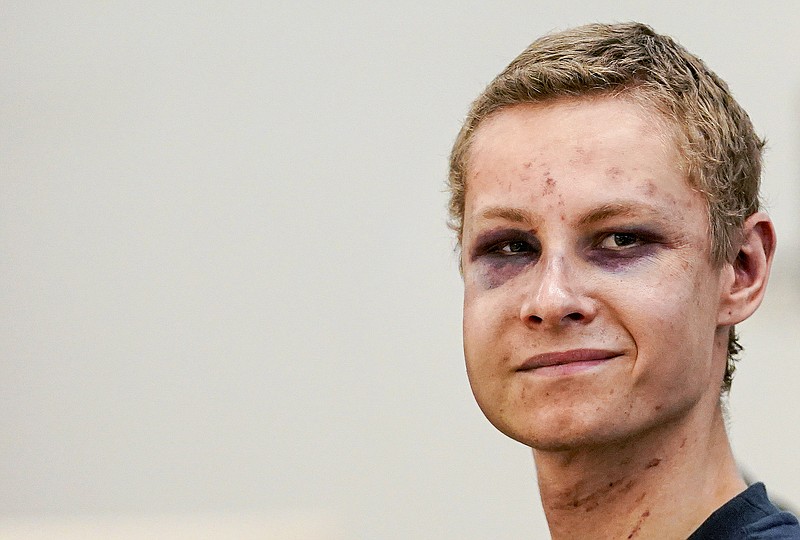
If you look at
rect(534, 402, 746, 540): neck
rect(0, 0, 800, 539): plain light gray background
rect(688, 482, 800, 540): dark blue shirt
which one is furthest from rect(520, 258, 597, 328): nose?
rect(0, 0, 800, 539): plain light gray background

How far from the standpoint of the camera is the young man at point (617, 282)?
127 cm

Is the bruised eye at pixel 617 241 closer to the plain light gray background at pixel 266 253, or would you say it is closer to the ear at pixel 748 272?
the ear at pixel 748 272

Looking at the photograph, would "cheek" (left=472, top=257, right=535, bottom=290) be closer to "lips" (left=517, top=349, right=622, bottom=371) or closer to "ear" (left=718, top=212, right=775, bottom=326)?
"lips" (left=517, top=349, right=622, bottom=371)

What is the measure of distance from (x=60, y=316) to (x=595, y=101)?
259 centimetres

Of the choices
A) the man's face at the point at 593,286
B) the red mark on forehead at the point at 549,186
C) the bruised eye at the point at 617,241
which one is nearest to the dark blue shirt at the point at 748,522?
the man's face at the point at 593,286

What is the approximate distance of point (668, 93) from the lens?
4.48 feet

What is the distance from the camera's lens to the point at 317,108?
3490 millimetres

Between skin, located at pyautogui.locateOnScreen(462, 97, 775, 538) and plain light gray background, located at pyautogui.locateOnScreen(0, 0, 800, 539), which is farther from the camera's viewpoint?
plain light gray background, located at pyautogui.locateOnScreen(0, 0, 800, 539)

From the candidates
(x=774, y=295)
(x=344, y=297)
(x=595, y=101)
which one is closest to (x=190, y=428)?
(x=344, y=297)

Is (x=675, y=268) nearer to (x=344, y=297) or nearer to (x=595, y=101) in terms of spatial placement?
(x=595, y=101)

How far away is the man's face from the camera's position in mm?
1269

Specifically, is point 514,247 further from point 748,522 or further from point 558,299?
point 748,522

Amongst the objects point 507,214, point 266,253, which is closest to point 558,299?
point 507,214

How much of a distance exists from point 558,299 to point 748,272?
1.08ft
